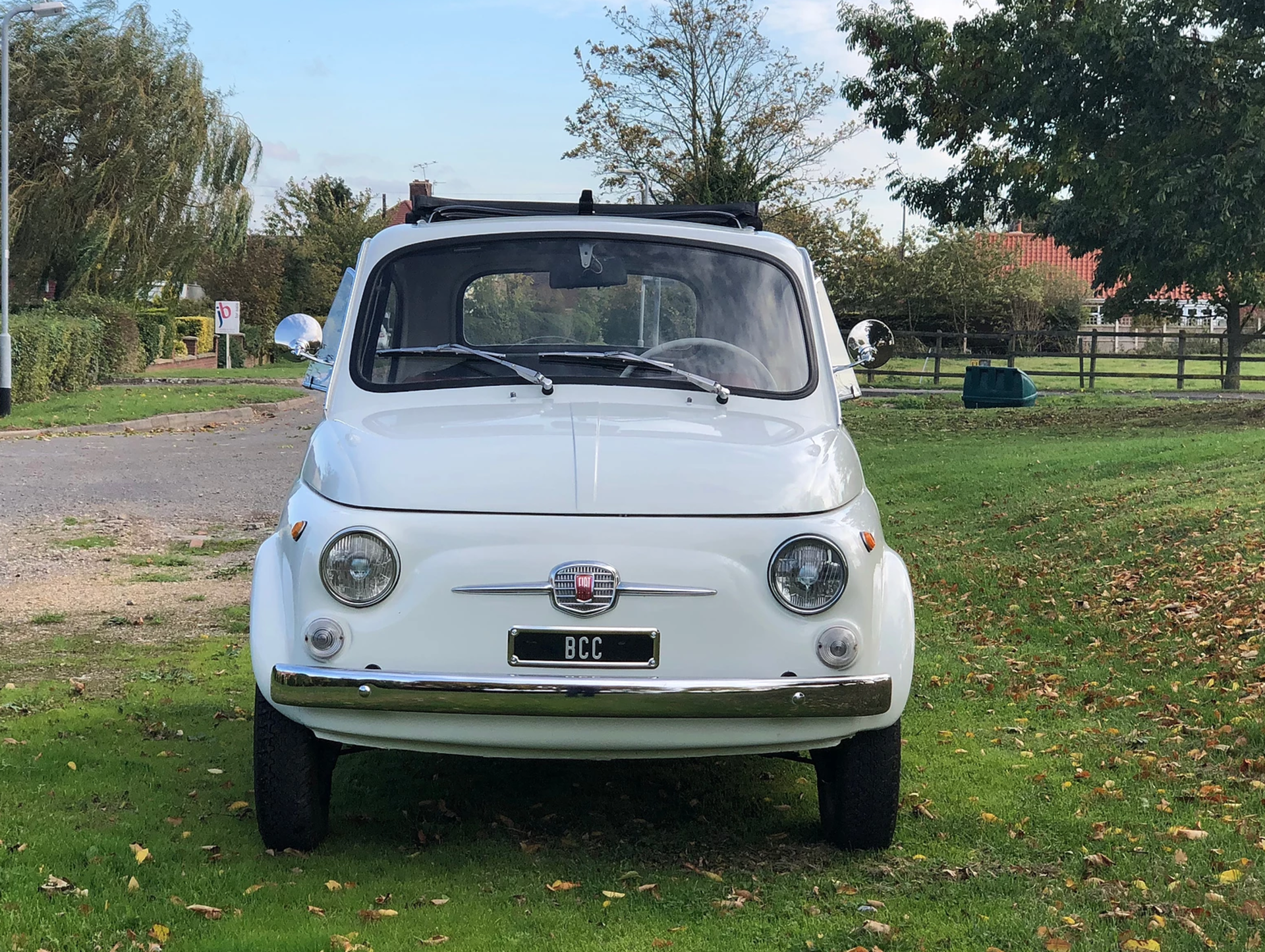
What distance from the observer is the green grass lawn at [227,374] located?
118 ft

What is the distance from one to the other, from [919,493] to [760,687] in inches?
474

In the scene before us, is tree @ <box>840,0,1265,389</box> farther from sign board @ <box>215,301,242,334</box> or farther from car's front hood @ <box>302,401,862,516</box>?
sign board @ <box>215,301,242,334</box>

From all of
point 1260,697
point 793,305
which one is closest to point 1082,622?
point 1260,697

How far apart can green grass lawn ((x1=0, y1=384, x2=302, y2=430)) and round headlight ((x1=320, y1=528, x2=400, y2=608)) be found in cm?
1941

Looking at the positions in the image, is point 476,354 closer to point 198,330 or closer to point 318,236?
point 198,330

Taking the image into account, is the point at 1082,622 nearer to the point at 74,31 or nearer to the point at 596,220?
the point at 596,220

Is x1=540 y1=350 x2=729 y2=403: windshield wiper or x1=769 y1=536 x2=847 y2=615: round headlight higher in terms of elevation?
x1=540 y1=350 x2=729 y2=403: windshield wiper

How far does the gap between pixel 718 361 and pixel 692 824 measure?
5.49 ft

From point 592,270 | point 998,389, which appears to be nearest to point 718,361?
point 592,270

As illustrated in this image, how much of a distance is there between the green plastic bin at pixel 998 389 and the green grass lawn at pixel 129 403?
13.8 m

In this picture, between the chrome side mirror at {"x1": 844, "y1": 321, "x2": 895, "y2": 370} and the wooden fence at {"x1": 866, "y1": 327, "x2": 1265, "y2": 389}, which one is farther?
the wooden fence at {"x1": 866, "y1": 327, "x2": 1265, "y2": 389}

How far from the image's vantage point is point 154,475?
1582 cm

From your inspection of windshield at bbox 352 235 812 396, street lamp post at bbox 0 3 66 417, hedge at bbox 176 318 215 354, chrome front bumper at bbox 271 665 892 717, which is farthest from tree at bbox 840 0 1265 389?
hedge at bbox 176 318 215 354

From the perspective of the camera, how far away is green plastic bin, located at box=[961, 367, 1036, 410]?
28.6m
